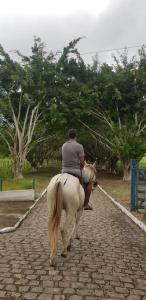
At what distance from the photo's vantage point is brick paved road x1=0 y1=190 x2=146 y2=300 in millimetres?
5531

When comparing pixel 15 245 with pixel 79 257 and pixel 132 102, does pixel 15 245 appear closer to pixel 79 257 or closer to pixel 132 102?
pixel 79 257

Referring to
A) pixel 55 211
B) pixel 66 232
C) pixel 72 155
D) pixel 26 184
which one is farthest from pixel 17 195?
pixel 55 211

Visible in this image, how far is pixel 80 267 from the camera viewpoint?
675 centimetres

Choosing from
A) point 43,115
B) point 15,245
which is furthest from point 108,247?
point 43,115

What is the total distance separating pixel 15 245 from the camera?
8.30 m

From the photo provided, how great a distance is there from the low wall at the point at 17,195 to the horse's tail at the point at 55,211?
32.1ft

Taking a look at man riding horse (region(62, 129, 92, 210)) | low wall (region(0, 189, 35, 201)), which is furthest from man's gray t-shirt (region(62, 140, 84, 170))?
low wall (region(0, 189, 35, 201))

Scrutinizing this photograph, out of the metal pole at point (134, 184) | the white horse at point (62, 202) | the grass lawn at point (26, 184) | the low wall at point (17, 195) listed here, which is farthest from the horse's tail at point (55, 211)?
the grass lawn at point (26, 184)

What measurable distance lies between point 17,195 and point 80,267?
34.4ft

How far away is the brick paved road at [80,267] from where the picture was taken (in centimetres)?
553

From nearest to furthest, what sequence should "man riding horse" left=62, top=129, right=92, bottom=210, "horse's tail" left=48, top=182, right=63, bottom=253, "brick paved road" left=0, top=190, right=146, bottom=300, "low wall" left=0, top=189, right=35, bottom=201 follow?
"brick paved road" left=0, top=190, right=146, bottom=300 → "horse's tail" left=48, top=182, right=63, bottom=253 → "man riding horse" left=62, top=129, right=92, bottom=210 → "low wall" left=0, top=189, right=35, bottom=201

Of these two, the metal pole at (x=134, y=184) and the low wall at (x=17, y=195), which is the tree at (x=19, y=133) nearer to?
the low wall at (x=17, y=195)

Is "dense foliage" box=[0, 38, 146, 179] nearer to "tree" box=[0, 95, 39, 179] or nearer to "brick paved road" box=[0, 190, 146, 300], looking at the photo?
"tree" box=[0, 95, 39, 179]

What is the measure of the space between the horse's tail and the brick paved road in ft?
1.69
